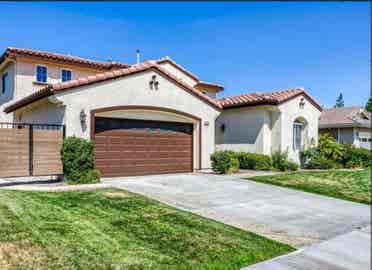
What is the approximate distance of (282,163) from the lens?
18062 mm

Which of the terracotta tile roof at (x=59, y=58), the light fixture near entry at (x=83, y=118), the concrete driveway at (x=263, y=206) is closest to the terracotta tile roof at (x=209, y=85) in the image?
the terracotta tile roof at (x=59, y=58)

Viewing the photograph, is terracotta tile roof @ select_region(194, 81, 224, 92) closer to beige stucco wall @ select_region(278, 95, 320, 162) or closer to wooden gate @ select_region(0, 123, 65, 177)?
beige stucco wall @ select_region(278, 95, 320, 162)

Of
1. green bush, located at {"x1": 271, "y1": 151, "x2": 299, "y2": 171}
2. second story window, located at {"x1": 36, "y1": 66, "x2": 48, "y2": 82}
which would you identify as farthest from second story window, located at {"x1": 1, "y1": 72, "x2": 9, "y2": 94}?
green bush, located at {"x1": 271, "y1": 151, "x2": 299, "y2": 171}

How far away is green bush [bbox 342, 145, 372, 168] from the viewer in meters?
21.0

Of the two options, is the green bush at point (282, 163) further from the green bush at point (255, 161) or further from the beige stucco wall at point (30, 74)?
the beige stucco wall at point (30, 74)

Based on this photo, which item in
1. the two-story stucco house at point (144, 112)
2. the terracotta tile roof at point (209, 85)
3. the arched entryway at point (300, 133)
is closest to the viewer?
the two-story stucco house at point (144, 112)

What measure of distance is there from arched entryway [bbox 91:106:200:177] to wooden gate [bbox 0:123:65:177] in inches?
55.8

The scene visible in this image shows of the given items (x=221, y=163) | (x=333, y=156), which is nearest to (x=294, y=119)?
(x=333, y=156)

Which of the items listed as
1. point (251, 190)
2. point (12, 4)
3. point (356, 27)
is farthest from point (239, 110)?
point (356, 27)

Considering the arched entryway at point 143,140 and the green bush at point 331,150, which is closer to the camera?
the arched entryway at point 143,140

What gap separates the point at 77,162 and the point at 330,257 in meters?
8.29

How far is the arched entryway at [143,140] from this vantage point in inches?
511

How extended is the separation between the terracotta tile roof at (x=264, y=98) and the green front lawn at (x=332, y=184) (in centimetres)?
474

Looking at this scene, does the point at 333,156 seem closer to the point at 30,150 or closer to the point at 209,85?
the point at 209,85
